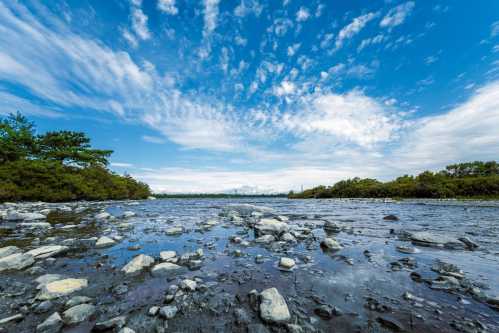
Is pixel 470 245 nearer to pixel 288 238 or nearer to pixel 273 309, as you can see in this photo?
pixel 288 238

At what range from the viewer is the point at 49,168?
22891 mm

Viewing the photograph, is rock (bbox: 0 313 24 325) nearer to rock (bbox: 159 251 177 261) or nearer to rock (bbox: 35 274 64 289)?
rock (bbox: 35 274 64 289)

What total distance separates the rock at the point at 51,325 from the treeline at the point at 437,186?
48.4 m

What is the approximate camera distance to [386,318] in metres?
2.01

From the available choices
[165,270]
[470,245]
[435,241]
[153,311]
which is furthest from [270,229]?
[470,245]

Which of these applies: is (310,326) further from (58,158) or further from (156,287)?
(58,158)

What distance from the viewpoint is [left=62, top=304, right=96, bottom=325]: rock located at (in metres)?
1.95

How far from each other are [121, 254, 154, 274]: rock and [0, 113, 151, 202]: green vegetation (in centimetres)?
2699

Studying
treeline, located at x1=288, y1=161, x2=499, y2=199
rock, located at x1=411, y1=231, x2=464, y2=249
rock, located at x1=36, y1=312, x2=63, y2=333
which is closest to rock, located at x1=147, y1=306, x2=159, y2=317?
rock, located at x1=36, y1=312, x2=63, y2=333

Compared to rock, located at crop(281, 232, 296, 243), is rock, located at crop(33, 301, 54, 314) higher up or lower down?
lower down

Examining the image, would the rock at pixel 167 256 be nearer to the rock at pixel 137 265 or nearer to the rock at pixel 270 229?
the rock at pixel 137 265

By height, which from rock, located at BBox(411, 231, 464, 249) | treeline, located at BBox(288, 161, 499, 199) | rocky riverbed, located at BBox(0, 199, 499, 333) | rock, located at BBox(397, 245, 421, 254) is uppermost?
treeline, located at BBox(288, 161, 499, 199)

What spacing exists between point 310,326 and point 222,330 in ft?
2.87

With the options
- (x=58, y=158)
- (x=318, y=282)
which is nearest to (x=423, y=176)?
(x=318, y=282)
